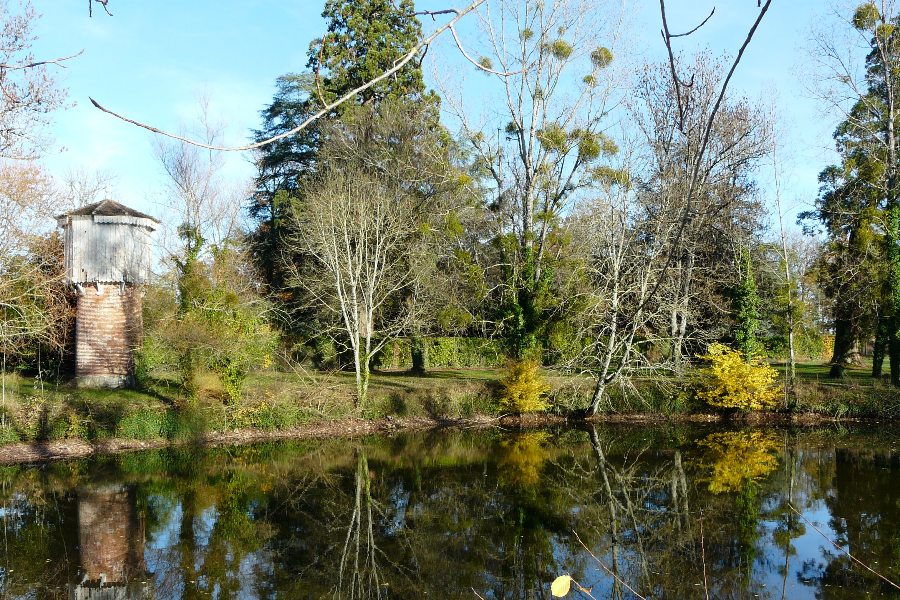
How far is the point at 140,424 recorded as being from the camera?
690 inches

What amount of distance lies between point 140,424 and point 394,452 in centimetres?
677

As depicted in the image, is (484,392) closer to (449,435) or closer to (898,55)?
(449,435)

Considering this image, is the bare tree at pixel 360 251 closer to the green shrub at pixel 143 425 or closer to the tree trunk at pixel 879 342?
the green shrub at pixel 143 425

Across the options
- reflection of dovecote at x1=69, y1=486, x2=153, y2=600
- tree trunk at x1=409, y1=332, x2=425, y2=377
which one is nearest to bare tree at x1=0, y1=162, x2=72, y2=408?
reflection of dovecote at x1=69, y1=486, x2=153, y2=600

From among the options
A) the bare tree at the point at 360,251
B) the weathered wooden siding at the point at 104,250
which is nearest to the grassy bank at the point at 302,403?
the bare tree at the point at 360,251

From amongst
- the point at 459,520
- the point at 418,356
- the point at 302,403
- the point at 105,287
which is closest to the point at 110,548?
the point at 459,520

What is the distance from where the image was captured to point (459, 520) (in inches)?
454

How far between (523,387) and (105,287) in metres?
12.8

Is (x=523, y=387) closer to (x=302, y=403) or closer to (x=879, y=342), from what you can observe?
(x=302, y=403)

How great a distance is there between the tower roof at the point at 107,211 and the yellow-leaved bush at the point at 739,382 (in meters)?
17.7

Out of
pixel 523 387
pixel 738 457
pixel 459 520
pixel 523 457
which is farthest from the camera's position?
pixel 523 387

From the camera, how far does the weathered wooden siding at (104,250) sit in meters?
19.2

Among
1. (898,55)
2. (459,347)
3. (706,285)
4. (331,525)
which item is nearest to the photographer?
(331,525)

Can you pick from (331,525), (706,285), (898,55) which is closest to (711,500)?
(331,525)
